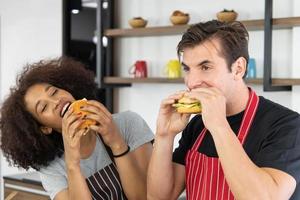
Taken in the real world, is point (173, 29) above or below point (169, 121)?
above

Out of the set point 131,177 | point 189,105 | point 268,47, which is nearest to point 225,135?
point 189,105

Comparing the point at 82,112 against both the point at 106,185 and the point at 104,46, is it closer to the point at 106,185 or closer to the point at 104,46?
the point at 106,185

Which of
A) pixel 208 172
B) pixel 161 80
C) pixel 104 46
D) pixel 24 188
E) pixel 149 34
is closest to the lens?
pixel 208 172

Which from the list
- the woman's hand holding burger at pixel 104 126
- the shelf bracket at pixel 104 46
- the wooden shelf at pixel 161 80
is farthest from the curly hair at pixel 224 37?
the shelf bracket at pixel 104 46

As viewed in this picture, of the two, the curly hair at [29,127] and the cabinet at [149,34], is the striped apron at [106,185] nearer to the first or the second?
the curly hair at [29,127]

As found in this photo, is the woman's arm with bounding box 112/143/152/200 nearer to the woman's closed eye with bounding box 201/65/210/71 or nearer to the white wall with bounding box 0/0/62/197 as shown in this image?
the woman's closed eye with bounding box 201/65/210/71

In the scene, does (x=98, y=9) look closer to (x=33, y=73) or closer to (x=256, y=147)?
(x=33, y=73)

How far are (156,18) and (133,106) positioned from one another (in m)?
0.71

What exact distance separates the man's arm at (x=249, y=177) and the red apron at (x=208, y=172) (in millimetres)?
128

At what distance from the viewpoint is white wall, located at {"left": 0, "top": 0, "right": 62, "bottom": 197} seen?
431 cm

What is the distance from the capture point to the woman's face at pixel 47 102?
1.82m

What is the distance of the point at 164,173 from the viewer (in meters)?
1.59

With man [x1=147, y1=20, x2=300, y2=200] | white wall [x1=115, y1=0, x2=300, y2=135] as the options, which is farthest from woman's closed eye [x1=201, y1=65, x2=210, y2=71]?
white wall [x1=115, y1=0, x2=300, y2=135]

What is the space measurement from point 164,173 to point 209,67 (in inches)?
15.5
